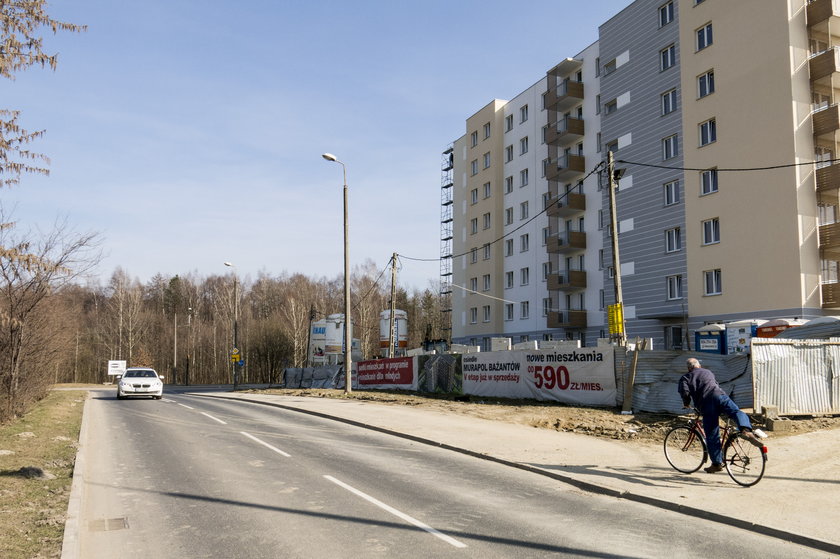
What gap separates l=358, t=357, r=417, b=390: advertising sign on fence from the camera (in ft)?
108

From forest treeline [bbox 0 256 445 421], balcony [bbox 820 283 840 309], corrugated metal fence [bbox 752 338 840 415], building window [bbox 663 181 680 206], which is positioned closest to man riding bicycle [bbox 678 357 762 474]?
corrugated metal fence [bbox 752 338 840 415]

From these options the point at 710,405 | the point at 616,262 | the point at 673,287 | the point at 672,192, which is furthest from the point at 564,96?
the point at 710,405

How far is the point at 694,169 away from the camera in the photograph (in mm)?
33438

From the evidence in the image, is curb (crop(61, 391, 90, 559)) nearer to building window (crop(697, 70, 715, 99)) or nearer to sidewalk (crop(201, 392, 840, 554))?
sidewalk (crop(201, 392, 840, 554))

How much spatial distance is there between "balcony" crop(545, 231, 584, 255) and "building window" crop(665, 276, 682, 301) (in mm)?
8912

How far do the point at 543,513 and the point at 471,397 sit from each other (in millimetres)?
18295

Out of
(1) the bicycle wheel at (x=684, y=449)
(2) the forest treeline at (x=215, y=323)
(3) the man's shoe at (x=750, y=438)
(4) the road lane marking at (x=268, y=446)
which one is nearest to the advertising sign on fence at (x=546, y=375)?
(1) the bicycle wheel at (x=684, y=449)

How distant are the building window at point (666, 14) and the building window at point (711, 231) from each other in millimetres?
11749

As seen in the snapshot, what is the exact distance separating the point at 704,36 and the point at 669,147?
18.6ft

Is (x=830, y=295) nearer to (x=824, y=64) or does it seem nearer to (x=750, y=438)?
(x=824, y=64)

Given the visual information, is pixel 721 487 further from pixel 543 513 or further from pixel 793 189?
pixel 793 189

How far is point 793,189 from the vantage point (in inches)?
1109

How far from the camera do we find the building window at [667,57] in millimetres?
35562

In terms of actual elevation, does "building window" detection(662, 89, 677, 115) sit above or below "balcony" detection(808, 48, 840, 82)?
above
